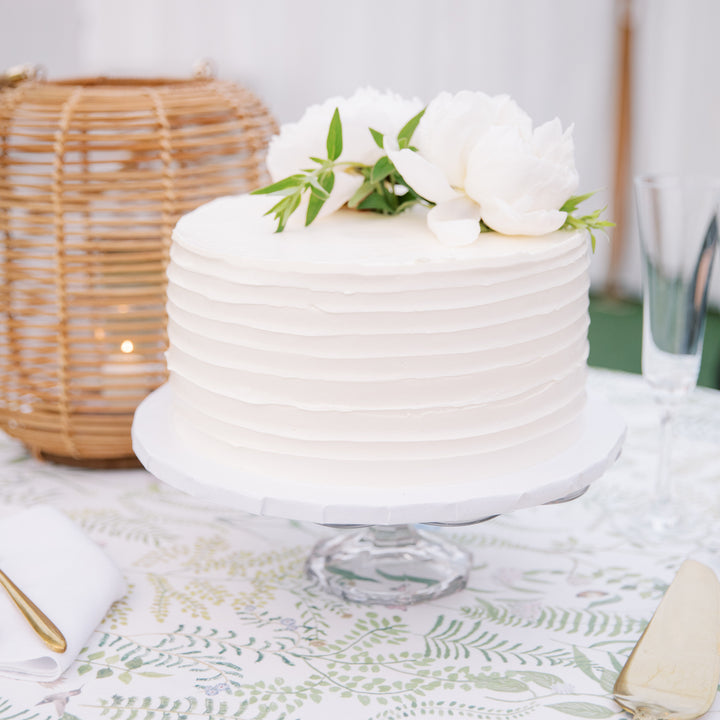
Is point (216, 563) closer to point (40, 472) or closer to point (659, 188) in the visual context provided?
point (40, 472)

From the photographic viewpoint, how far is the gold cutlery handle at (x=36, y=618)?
0.92 metres

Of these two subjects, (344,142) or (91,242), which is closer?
(344,142)

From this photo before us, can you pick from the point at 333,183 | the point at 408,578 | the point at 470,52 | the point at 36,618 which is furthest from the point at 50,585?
the point at 470,52

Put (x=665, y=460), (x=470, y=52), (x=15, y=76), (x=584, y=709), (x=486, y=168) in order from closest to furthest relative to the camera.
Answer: (x=584, y=709) < (x=486, y=168) < (x=665, y=460) < (x=15, y=76) < (x=470, y=52)

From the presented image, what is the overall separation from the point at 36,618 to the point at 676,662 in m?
0.60

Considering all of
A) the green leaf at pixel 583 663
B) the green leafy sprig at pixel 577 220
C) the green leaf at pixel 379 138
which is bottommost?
the green leaf at pixel 583 663

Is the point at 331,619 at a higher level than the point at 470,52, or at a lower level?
lower

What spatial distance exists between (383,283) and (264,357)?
0.14 meters

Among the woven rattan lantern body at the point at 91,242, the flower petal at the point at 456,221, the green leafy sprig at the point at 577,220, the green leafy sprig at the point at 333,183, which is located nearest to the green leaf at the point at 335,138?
the green leafy sprig at the point at 333,183

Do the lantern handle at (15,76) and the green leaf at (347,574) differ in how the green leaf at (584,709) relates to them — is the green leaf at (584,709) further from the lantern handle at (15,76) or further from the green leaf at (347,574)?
the lantern handle at (15,76)

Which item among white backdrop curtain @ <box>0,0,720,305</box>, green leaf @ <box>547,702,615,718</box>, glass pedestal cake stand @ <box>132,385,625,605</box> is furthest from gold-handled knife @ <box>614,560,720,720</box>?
white backdrop curtain @ <box>0,0,720,305</box>

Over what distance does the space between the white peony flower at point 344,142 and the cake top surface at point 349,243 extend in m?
0.04

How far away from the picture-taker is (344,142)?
1.05m

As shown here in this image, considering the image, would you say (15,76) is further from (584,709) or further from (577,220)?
(584,709)
